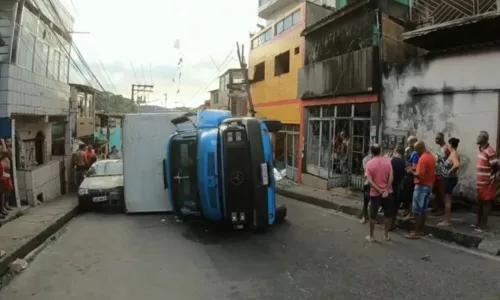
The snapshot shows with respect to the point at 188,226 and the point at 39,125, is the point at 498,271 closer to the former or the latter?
the point at 188,226

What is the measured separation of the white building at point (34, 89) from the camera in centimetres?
1019

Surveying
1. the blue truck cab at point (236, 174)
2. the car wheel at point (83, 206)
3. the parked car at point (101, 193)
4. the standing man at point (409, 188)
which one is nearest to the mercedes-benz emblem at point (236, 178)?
the blue truck cab at point (236, 174)

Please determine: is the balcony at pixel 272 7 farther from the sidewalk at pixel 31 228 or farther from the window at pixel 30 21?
the sidewalk at pixel 31 228

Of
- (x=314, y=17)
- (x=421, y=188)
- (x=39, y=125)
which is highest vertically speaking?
(x=314, y=17)

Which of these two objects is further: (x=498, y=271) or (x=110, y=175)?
(x=110, y=175)

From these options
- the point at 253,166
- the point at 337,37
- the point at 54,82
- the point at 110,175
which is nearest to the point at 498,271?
the point at 253,166

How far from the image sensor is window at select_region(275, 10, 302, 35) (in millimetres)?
18556

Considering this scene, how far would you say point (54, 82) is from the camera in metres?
14.1

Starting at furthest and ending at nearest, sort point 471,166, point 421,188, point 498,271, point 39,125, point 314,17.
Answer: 1. point 314,17
2. point 39,125
3. point 471,166
4. point 421,188
5. point 498,271

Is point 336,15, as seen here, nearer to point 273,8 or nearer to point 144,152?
point 144,152

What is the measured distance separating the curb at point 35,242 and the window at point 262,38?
14.7 m

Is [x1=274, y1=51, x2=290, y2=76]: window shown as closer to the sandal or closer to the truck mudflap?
the truck mudflap

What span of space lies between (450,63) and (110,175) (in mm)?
9602

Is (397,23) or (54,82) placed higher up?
(397,23)
